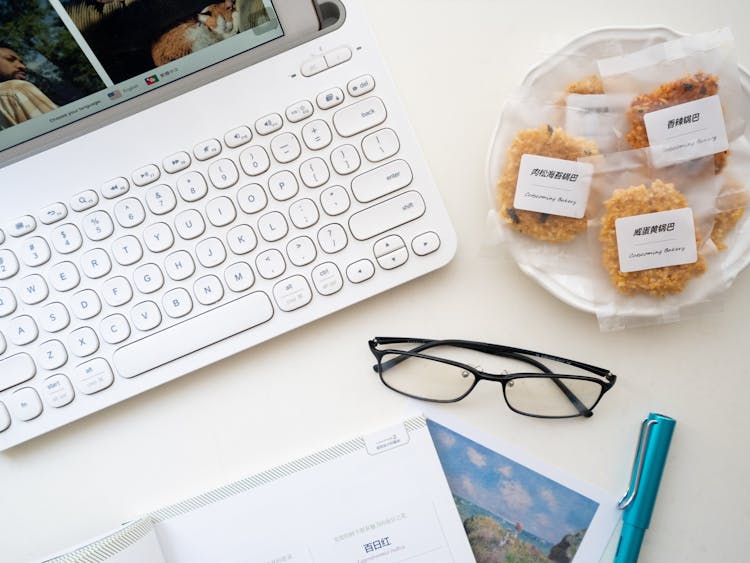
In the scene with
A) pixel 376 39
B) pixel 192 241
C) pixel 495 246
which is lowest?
pixel 495 246

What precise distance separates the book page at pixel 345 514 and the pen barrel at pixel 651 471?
0.16 meters

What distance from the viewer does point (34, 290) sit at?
1.71 feet

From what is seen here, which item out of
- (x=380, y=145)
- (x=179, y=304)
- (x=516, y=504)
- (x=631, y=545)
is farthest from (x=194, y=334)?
(x=631, y=545)

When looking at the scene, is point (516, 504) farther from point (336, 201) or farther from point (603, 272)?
point (336, 201)

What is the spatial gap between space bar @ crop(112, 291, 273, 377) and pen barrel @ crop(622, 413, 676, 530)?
1.25 ft

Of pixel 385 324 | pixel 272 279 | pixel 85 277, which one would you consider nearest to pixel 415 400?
pixel 385 324

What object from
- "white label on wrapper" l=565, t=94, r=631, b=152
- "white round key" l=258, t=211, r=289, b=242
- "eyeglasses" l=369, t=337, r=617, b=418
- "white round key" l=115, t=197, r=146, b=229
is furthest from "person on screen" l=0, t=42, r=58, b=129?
"white label on wrapper" l=565, t=94, r=631, b=152

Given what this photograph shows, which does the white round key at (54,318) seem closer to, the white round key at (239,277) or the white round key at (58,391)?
the white round key at (58,391)

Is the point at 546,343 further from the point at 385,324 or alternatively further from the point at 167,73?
the point at 167,73

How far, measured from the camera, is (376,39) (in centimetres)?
54

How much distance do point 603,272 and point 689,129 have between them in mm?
148

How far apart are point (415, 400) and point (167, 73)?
1.26 ft

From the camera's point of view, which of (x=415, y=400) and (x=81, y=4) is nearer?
(x=81, y=4)

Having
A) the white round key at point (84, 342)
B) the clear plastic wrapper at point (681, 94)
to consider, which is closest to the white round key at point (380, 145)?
the clear plastic wrapper at point (681, 94)
